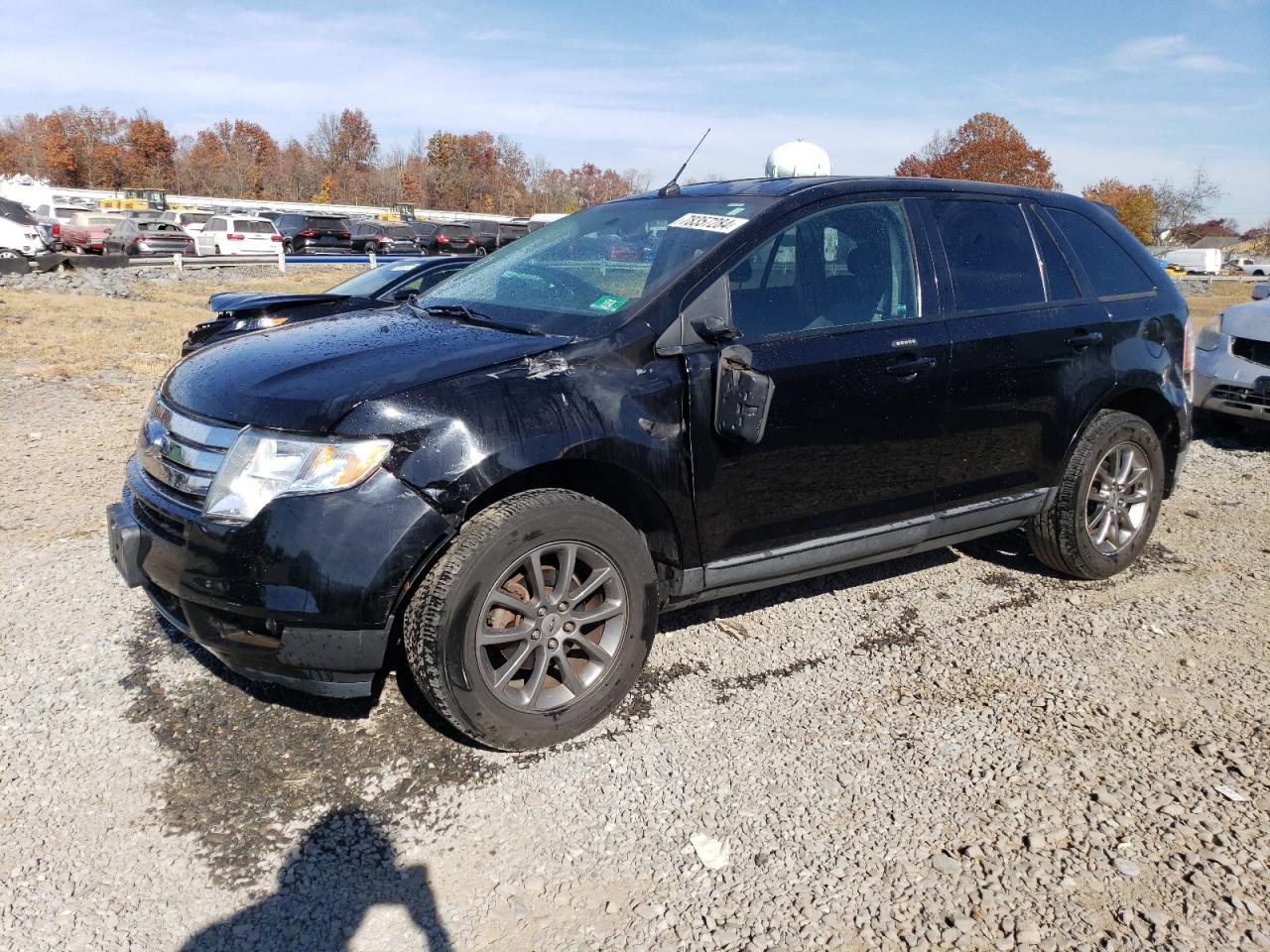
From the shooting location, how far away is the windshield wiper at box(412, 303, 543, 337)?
11.2 feet

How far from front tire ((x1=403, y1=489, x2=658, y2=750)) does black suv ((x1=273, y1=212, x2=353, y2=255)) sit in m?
38.3

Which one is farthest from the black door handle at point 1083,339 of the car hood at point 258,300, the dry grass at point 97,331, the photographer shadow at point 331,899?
the dry grass at point 97,331

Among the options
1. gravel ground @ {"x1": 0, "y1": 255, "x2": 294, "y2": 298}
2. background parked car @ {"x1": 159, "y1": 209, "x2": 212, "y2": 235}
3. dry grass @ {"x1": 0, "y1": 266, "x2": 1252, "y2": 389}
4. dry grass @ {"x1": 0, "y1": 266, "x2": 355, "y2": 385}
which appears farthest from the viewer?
background parked car @ {"x1": 159, "y1": 209, "x2": 212, "y2": 235}

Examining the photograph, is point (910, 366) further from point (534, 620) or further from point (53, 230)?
point (53, 230)

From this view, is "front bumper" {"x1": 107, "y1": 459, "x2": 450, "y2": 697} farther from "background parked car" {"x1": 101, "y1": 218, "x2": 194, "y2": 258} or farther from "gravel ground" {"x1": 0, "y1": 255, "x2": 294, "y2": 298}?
"background parked car" {"x1": 101, "y1": 218, "x2": 194, "y2": 258}

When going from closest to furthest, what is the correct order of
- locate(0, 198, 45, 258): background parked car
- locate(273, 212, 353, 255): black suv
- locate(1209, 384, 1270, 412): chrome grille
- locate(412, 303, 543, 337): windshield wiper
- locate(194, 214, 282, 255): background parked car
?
locate(412, 303, 543, 337): windshield wiper < locate(1209, 384, 1270, 412): chrome grille < locate(0, 198, 45, 258): background parked car < locate(194, 214, 282, 255): background parked car < locate(273, 212, 353, 255): black suv

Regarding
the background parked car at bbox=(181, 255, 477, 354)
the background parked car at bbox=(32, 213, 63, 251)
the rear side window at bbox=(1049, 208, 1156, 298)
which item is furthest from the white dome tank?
the background parked car at bbox=(32, 213, 63, 251)

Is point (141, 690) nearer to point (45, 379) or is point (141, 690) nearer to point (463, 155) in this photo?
point (45, 379)

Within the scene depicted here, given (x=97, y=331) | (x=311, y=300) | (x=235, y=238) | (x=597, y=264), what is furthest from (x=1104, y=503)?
(x=235, y=238)

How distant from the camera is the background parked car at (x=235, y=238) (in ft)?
111

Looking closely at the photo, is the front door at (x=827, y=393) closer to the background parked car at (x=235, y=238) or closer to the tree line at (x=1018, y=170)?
the background parked car at (x=235, y=238)

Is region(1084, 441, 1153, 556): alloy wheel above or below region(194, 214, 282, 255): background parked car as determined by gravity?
above

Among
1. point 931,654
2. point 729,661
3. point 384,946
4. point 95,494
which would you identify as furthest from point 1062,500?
point 95,494

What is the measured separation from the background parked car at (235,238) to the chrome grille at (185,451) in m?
33.5
